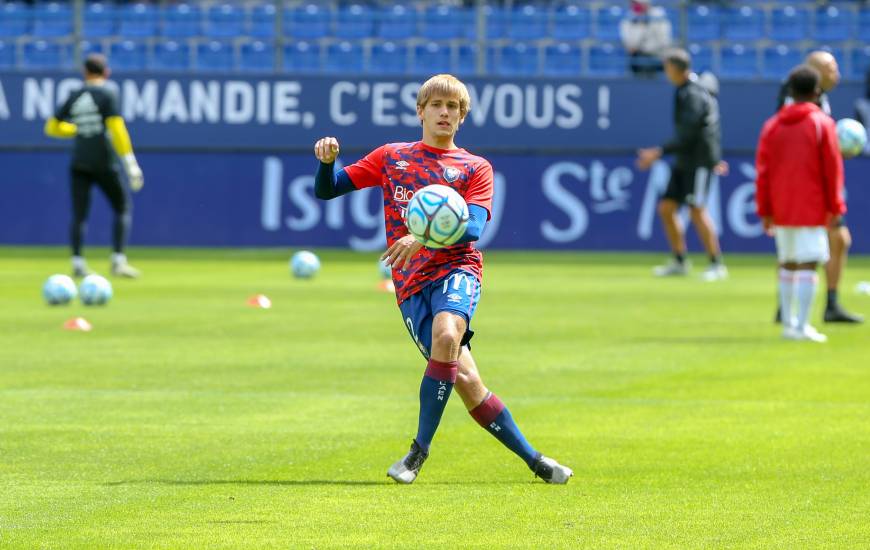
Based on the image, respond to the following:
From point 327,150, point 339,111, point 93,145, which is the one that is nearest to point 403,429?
point 327,150

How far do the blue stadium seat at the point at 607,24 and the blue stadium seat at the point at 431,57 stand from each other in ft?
7.85

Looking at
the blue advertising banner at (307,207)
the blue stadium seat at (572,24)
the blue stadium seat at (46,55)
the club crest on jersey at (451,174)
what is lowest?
the blue advertising banner at (307,207)

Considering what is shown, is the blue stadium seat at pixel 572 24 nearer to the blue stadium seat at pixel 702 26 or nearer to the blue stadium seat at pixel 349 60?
the blue stadium seat at pixel 702 26

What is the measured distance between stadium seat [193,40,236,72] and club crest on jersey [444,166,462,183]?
2139 cm

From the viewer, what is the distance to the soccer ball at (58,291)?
16.9 metres

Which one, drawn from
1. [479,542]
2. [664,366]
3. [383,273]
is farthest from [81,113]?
[479,542]

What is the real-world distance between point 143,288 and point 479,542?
1359cm

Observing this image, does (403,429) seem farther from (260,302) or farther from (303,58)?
(303,58)

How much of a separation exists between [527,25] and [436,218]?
21.9m

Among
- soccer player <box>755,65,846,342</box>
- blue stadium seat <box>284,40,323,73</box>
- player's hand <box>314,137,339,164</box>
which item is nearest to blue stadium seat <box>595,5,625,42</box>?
blue stadium seat <box>284,40,323,73</box>

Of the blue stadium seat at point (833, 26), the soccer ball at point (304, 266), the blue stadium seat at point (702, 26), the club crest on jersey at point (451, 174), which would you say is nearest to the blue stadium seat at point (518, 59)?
the blue stadium seat at point (702, 26)

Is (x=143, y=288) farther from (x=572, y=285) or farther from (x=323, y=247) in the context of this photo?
(x=323, y=247)

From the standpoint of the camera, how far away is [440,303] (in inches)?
292

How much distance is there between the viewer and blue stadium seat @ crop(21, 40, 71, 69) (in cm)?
2864
